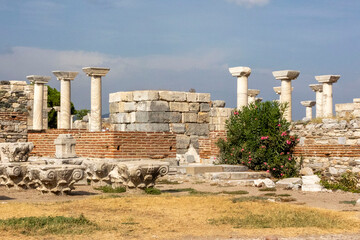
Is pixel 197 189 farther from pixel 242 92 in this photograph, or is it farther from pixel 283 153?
pixel 242 92

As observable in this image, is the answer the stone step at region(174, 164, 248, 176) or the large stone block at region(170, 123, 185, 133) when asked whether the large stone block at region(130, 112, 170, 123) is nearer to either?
the large stone block at region(170, 123, 185, 133)

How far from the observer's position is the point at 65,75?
24656 mm

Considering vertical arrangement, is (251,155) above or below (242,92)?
below

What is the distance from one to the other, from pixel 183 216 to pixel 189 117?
11.8 meters

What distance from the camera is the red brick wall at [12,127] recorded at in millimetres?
21172

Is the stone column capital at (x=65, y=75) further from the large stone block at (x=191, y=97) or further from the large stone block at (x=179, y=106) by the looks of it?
the large stone block at (x=191, y=97)

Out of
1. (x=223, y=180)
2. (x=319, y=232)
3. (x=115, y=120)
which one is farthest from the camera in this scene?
(x=115, y=120)

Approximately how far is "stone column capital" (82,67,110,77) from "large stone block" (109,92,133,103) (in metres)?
0.94

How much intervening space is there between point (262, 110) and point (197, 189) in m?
5.01

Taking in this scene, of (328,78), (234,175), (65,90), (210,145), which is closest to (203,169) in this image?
(234,175)

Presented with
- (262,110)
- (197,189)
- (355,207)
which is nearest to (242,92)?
(262,110)

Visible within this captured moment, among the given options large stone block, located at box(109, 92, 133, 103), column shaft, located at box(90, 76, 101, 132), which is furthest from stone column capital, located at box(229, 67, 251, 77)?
column shaft, located at box(90, 76, 101, 132)

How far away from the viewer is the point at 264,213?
421 inches

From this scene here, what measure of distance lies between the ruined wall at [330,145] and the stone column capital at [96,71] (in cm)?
681
